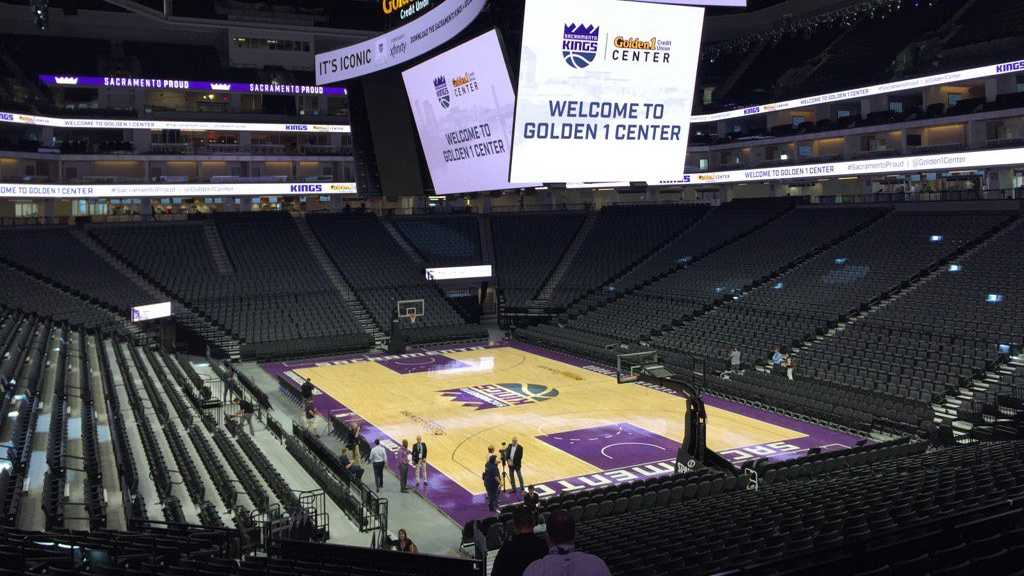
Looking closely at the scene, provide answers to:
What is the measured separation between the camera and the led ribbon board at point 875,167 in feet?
107

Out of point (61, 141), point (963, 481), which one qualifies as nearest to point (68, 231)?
point (61, 141)

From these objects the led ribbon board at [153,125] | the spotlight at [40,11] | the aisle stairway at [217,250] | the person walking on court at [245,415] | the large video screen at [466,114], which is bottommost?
the person walking on court at [245,415]

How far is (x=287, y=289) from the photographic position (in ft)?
137

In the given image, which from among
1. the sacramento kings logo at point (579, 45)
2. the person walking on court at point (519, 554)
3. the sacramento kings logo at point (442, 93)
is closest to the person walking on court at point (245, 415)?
the sacramento kings logo at point (442, 93)

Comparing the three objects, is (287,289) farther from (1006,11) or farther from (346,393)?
(1006,11)

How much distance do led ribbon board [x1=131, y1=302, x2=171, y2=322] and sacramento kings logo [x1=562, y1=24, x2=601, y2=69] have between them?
22411 millimetres

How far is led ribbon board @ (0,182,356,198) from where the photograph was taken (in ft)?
131

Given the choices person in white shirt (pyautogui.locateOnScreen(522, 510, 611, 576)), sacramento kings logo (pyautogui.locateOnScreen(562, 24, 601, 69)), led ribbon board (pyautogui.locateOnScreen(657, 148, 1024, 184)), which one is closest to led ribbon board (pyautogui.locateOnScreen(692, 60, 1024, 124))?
led ribbon board (pyautogui.locateOnScreen(657, 148, 1024, 184))

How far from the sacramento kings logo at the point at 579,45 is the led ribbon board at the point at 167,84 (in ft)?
91.9

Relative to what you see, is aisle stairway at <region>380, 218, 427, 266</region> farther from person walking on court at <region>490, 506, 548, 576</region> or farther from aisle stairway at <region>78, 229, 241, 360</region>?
person walking on court at <region>490, 506, 548, 576</region>

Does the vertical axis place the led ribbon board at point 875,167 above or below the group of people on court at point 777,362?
above

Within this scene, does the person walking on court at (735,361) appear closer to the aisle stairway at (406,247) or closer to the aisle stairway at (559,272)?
the aisle stairway at (559,272)

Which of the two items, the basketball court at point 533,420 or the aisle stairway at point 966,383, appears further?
the aisle stairway at point 966,383

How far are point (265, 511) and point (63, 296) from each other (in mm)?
24822
